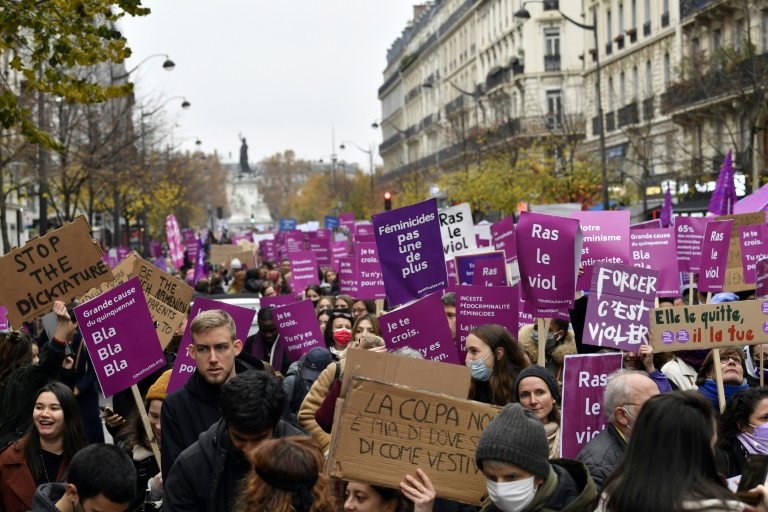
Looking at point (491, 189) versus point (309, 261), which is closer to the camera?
point (309, 261)

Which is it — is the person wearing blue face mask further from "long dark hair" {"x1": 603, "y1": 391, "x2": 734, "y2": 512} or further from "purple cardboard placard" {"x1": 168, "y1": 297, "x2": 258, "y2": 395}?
"long dark hair" {"x1": 603, "y1": 391, "x2": 734, "y2": 512}

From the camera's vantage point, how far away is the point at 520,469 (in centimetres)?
421

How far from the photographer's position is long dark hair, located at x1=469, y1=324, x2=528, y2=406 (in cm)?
700

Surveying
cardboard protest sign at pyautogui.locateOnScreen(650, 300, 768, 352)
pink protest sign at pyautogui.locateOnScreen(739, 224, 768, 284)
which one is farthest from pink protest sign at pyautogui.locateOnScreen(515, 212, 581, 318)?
pink protest sign at pyautogui.locateOnScreen(739, 224, 768, 284)

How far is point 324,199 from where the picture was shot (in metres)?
120

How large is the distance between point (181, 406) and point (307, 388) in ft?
7.19

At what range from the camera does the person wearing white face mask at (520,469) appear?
13.7 feet

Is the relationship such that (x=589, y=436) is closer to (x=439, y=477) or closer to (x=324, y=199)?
(x=439, y=477)

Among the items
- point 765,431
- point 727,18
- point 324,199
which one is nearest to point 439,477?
point 765,431

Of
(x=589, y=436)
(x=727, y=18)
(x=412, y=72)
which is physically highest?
(x=412, y=72)

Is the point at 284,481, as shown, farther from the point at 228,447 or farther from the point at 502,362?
the point at 502,362

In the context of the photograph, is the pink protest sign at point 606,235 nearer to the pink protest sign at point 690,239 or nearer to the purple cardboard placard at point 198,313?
the pink protest sign at point 690,239

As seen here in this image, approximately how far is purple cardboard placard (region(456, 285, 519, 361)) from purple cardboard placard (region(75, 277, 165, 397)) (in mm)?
2456

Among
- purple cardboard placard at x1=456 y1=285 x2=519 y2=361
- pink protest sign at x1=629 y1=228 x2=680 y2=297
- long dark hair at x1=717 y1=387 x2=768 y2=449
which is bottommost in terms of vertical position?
long dark hair at x1=717 y1=387 x2=768 y2=449
